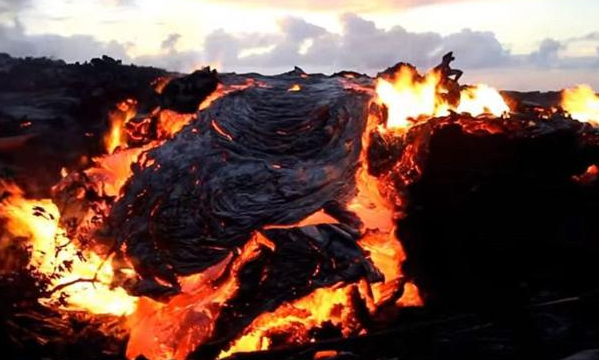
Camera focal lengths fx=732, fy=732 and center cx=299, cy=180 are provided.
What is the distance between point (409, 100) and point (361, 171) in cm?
160

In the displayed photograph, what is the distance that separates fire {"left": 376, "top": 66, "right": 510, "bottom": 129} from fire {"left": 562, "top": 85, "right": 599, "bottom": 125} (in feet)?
5.96

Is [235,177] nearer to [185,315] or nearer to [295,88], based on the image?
[185,315]

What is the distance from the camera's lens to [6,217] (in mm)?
8141

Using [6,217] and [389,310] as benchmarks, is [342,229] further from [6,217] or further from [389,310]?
[6,217]

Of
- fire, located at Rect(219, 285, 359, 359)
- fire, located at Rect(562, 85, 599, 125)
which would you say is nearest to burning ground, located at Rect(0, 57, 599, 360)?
fire, located at Rect(219, 285, 359, 359)

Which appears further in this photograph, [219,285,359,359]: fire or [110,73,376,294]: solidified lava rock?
[110,73,376,294]: solidified lava rock

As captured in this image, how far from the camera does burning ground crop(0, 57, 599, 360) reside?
6250mm

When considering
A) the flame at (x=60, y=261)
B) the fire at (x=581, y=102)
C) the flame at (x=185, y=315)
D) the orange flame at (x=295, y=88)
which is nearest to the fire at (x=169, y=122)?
the orange flame at (x=295, y=88)

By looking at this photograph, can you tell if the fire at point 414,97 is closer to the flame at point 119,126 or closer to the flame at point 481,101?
the flame at point 481,101

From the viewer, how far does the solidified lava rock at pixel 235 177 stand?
6.88m

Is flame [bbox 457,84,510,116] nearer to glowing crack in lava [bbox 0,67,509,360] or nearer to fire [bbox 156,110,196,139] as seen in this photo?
glowing crack in lava [bbox 0,67,509,360]

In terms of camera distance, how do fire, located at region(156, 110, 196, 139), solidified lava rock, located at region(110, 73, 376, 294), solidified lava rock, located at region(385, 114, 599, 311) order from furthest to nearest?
fire, located at region(156, 110, 196, 139) < solidified lava rock, located at region(385, 114, 599, 311) < solidified lava rock, located at region(110, 73, 376, 294)

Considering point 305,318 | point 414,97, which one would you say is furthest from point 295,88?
point 305,318

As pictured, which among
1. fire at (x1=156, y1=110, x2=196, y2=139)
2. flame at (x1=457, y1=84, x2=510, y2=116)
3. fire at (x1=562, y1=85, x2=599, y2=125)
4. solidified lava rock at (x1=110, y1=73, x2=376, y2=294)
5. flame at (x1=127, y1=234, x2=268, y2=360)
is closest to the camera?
flame at (x1=127, y1=234, x2=268, y2=360)
